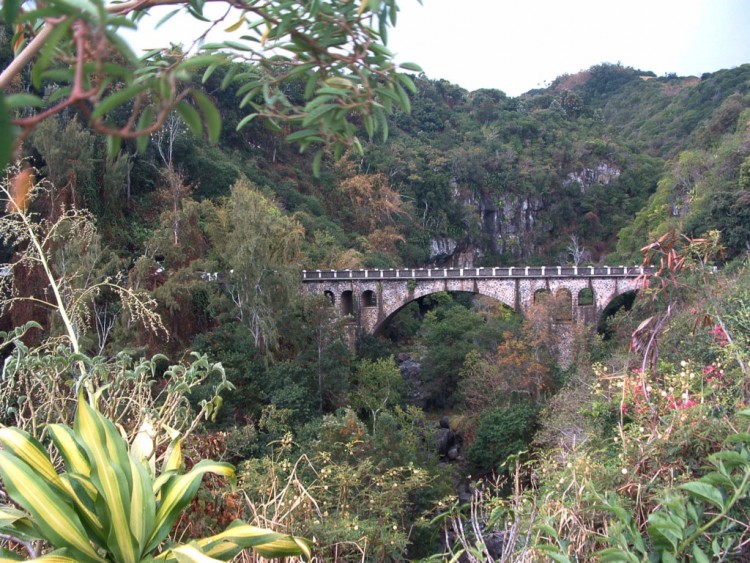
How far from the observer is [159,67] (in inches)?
51.5

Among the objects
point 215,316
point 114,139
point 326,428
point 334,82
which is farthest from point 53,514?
point 215,316

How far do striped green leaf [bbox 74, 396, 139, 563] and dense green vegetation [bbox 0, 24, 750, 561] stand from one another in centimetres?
36

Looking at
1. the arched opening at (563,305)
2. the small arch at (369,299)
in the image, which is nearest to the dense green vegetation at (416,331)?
the arched opening at (563,305)

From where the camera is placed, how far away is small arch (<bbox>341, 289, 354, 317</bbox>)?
752 inches

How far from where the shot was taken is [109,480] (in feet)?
5.63

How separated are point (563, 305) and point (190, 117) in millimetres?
16800

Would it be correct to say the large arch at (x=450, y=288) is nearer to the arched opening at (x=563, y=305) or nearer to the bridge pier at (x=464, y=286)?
the bridge pier at (x=464, y=286)

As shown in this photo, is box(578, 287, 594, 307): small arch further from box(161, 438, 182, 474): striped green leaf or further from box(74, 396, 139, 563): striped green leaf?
box(74, 396, 139, 563): striped green leaf

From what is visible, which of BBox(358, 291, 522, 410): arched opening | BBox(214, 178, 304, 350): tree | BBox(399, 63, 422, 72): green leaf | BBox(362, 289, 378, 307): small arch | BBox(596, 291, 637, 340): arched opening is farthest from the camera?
BBox(362, 289, 378, 307): small arch

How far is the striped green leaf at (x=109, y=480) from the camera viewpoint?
1680 mm

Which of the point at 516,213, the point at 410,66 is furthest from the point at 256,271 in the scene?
the point at 516,213

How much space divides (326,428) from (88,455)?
7.69 meters

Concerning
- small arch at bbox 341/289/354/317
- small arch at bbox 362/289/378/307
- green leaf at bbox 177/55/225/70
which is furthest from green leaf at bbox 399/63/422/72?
small arch at bbox 362/289/378/307

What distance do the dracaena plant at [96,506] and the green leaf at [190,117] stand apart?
1.09 metres
